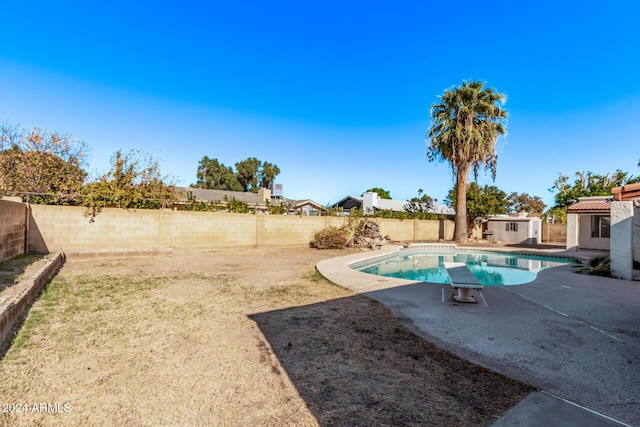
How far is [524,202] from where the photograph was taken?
163 feet

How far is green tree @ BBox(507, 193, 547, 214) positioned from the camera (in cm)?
4847

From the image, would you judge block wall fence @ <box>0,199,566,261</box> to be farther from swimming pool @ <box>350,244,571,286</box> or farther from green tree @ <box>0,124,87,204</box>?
swimming pool @ <box>350,244,571,286</box>

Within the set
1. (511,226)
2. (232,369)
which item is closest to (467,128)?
(511,226)

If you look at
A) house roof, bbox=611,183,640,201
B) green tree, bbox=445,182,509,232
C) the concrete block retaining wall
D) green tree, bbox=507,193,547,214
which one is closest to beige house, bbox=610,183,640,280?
house roof, bbox=611,183,640,201

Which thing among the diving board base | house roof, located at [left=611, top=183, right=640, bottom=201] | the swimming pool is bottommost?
the swimming pool

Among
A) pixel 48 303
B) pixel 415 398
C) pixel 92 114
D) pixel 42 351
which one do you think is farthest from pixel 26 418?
pixel 92 114

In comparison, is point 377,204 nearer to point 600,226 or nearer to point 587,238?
point 587,238

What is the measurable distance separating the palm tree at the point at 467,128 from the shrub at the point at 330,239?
9893 millimetres

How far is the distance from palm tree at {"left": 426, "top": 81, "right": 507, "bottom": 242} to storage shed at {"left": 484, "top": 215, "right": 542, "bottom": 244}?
18.0ft

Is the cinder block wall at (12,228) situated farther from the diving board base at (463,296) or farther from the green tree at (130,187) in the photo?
the diving board base at (463,296)

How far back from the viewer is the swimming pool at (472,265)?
1017 cm

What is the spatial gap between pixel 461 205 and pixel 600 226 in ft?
24.1

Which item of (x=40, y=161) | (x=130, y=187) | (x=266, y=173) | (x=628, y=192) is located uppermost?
(x=266, y=173)

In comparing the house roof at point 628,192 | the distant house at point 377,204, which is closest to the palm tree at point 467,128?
the distant house at point 377,204
